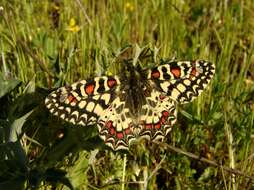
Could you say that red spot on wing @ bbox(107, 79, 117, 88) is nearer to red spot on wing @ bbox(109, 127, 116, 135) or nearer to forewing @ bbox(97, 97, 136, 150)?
forewing @ bbox(97, 97, 136, 150)

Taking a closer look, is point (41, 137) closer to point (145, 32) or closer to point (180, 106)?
point (180, 106)

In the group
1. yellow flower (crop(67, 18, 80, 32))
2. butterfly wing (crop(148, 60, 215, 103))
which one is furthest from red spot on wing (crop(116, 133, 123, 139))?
yellow flower (crop(67, 18, 80, 32))

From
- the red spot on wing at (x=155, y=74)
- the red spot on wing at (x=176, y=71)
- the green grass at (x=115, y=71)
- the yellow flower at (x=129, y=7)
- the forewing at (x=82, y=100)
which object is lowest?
the green grass at (x=115, y=71)

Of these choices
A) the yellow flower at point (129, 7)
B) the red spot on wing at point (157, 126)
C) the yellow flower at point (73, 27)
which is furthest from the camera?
the yellow flower at point (129, 7)

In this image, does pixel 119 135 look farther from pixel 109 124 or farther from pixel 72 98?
pixel 72 98

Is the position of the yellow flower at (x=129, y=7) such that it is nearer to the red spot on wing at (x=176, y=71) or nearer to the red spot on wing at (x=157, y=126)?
the red spot on wing at (x=176, y=71)

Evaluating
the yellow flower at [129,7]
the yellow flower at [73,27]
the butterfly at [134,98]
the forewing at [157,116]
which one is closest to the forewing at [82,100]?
the butterfly at [134,98]

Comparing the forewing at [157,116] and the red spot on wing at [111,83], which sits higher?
the red spot on wing at [111,83]

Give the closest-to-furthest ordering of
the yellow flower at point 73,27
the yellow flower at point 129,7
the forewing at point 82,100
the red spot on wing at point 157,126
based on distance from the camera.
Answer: the forewing at point 82,100 → the red spot on wing at point 157,126 → the yellow flower at point 73,27 → the yellow flower at point 129,7
